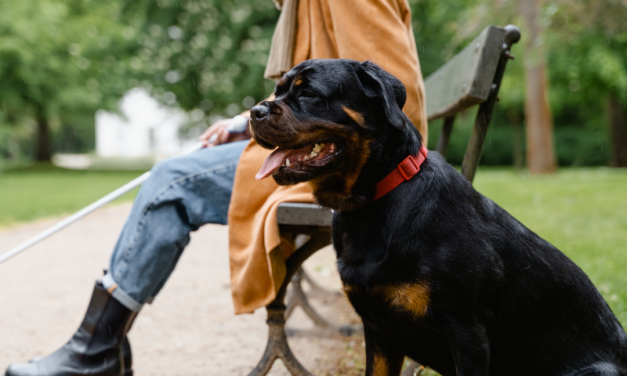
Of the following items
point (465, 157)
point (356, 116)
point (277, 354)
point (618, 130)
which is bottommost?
point (618, 130)

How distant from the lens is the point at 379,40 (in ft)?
8.57

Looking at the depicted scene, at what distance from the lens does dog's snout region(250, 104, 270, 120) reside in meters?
2.12

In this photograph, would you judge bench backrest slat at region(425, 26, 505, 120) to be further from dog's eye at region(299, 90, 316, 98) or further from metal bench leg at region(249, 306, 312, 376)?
metal bench leg at region(249, 306, 312, 376)

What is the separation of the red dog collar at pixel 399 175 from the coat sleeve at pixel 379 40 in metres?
0.58

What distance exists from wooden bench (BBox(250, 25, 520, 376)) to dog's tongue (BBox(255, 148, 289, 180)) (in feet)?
1.00

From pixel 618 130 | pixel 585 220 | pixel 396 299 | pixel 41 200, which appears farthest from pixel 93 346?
pixel 618 130

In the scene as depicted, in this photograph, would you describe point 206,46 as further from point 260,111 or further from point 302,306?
point 260,111

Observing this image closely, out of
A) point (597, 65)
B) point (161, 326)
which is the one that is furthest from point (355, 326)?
point (597, 65)

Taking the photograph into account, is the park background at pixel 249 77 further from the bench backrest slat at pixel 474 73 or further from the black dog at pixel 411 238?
the black dog at pixel 411 238

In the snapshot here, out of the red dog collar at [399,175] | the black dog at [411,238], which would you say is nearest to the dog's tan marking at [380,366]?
the black dog at [411,238]

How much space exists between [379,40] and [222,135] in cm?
109

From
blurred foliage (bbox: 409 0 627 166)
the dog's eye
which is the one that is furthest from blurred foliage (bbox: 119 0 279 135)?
the dog's eye

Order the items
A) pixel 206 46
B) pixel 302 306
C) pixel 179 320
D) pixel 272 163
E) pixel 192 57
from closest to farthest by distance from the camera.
Answer: pixel 272 163 < pixel 302 306 < pixel 179 320 < pixel 206 46 < pixel 192 57

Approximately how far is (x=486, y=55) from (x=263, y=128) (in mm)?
1175
